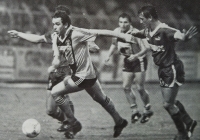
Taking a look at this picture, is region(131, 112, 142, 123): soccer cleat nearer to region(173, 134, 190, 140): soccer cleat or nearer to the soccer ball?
region(173, 134, 190, 140): soccer cleat

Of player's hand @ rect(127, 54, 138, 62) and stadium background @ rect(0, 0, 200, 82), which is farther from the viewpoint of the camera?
stadium background @ rect(0, 0, 200, 82)

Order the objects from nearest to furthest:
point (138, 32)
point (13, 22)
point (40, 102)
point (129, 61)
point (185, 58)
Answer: point (138, 32)
point (129, 61)
point (40, 102)
point (13, 22)
point (185, 58)

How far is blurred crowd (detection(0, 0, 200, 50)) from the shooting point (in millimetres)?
6500

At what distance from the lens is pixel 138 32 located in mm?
4801

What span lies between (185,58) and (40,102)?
4145 millimetres

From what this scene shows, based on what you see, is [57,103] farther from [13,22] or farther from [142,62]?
[13,22]

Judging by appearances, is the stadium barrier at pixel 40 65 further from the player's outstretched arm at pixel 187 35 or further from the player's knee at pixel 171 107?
the player's outstretched arm at pixel 187 35

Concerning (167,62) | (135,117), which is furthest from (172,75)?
(135,117)

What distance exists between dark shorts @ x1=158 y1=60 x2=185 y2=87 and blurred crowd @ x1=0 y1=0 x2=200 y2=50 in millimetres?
1721

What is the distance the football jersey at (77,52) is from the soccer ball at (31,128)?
73cm

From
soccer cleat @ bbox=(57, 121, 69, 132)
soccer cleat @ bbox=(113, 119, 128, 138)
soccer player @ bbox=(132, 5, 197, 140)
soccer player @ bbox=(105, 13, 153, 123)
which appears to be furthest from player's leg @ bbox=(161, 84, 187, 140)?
soccer cleat @ bbox=(57, 121, 69, 132)

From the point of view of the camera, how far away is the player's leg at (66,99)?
429cm

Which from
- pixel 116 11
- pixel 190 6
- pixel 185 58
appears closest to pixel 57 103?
pixel 190 6

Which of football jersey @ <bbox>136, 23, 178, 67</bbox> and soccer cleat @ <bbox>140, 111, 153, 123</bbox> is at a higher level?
football jersey @ <bbox>136, 23, 178, 67</bbox>
